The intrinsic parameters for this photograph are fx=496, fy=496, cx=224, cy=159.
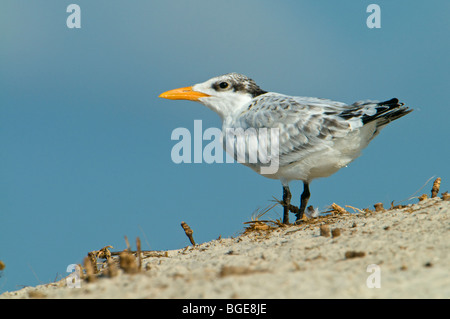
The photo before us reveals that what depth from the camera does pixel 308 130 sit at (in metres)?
7.56

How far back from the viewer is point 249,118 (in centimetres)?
811

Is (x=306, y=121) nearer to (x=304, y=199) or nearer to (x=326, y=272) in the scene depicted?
(x=304, y=199)

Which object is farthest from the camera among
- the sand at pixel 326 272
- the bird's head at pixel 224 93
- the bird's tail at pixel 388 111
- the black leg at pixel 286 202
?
the bird's head at pixel 224 93

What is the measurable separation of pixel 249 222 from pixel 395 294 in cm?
462

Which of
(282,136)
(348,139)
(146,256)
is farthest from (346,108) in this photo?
(146,256)

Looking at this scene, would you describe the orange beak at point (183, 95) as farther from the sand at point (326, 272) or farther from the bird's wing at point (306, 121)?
the sand at point (326, 272)

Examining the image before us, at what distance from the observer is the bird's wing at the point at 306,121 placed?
7.38 meters

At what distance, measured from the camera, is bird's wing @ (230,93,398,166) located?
7375 millimetres

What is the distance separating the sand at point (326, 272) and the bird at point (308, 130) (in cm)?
170

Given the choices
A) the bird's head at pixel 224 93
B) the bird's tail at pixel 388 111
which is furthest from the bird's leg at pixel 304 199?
the bird's head at pixel 224 93

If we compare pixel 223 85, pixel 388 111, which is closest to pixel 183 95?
pixel 223 85

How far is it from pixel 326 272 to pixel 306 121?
3905 millimetres

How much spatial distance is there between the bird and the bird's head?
38 centimetres
